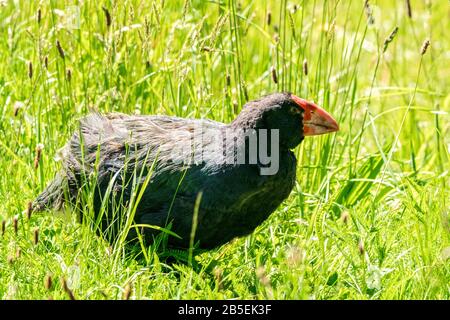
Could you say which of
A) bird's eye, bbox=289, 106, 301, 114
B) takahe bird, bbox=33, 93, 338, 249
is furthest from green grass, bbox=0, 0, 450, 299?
bird's eye, bbox=289, 106, 301, 114

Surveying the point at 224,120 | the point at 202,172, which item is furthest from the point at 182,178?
the point at 224,120

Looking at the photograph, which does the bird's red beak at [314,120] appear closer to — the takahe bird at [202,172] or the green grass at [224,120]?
the takahe bird at [202,172]

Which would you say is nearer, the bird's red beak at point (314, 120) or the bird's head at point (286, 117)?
the bird's head at point (286, 117)

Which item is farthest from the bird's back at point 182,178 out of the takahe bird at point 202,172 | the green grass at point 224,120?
the green grass at point 224,120

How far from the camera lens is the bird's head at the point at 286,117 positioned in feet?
12.4

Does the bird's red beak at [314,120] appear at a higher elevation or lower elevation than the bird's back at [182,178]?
higher

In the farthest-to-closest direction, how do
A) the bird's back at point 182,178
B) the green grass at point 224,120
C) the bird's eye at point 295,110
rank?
the bird's eye at point 295,110
the bird's back at point 182,178
the green grass at point 224,120

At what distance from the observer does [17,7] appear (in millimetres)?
4957

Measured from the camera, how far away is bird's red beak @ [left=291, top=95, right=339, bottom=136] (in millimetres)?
3893

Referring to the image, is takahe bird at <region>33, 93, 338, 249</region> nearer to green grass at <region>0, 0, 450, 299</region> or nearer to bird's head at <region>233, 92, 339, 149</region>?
bird's head at <region>233, 92, 339, 149</region>

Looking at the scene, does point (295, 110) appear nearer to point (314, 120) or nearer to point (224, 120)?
point (314, 120)

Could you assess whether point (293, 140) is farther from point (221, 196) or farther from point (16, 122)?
point (16, 122)
